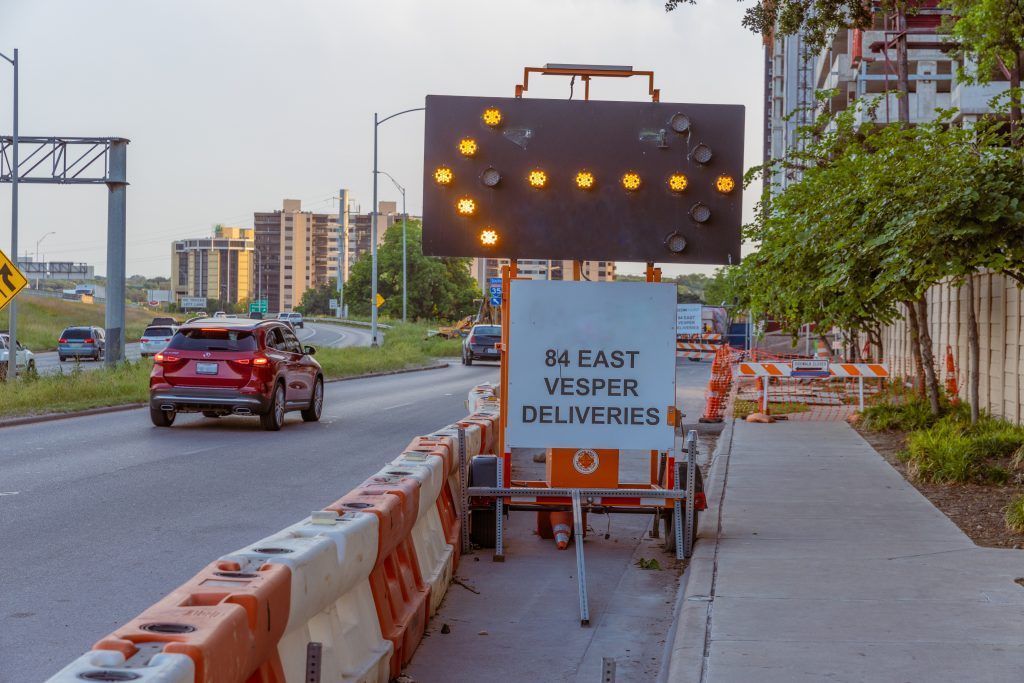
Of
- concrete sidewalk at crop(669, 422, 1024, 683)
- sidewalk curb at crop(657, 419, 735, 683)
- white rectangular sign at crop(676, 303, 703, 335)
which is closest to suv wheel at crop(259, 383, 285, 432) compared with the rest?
concrete sidewalk at crop(669, 422, 1024, 683)

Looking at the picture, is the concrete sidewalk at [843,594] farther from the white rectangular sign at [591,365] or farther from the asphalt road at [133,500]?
the asphalt road at [133,500]

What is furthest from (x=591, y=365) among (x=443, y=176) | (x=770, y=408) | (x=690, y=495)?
(x=770, y=408)

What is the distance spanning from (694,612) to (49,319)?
10322cm

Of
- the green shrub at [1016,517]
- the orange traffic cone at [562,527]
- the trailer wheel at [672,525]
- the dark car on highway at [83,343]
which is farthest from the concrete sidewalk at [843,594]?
the dark car on highway at [83,343]

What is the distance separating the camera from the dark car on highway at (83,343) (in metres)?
54.5

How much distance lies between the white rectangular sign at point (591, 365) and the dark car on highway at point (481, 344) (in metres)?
40.0

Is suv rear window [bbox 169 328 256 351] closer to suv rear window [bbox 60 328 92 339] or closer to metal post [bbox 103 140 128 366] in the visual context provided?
metal post [bbox 103 140 128 366]

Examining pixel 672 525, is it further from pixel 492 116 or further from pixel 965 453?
pixel 965 453

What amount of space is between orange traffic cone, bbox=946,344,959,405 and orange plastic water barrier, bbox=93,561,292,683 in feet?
60.8

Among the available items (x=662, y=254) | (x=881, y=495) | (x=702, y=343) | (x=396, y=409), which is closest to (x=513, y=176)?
(x=662, y=254)

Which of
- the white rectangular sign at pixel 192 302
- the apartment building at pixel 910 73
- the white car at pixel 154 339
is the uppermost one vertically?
the apartment building at pixel 910 73

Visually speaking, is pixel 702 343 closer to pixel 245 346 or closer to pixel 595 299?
pixel 245 346

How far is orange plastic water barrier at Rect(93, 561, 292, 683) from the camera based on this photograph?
11.5ft

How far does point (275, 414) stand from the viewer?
64.1ft
